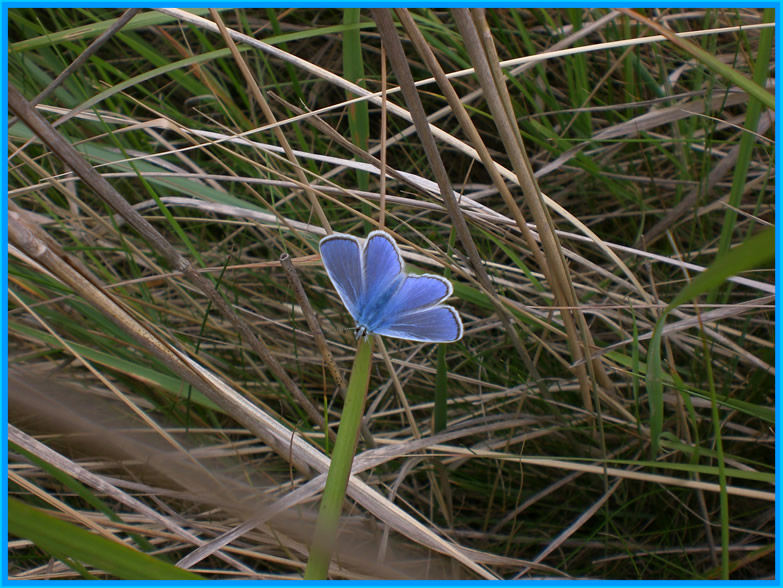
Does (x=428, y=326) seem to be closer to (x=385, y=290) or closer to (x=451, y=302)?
(x=385, y=290)

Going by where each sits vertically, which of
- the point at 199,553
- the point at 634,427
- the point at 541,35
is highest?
the point at 541,35

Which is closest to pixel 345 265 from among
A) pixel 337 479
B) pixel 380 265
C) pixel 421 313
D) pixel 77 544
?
pixel 380 265

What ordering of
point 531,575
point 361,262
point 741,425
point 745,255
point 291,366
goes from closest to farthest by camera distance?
point 745,255, point 361,262, point 531,575, point 741,425, point 291,366

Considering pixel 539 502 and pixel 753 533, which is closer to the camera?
pixel 753 533

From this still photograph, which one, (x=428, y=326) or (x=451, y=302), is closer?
(x=428, y=326)

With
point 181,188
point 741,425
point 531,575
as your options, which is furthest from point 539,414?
point 181,188

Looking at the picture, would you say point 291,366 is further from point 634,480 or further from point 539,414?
point 634,480

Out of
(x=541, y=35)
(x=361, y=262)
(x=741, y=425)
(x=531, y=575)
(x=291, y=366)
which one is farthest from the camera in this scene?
(x=541, y=35)

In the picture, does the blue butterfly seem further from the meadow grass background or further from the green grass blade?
the green grass blade
